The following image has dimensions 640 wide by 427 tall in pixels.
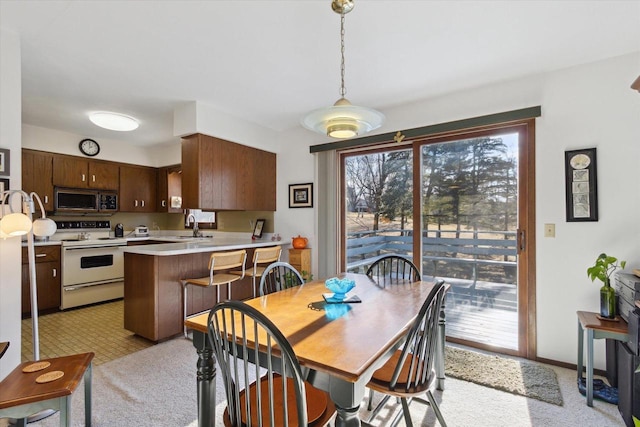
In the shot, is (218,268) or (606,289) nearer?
(606,289)

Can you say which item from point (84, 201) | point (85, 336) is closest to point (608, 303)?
point (85, 336)

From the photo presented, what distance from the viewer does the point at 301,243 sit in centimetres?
402

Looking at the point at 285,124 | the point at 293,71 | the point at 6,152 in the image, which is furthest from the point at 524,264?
the point at 6,152

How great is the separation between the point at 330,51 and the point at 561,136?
205 centimetres

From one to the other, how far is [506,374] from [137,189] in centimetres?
581

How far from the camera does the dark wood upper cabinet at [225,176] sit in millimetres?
3561

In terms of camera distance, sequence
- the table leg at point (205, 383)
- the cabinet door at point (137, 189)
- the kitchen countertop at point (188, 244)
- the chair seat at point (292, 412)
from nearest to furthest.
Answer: the chair seat at point (292, 412) → the table leg at point (205, 383) → the kitchen countertop at point (188, 244) → the cabinet door at point (137, 189)

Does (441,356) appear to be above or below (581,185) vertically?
below

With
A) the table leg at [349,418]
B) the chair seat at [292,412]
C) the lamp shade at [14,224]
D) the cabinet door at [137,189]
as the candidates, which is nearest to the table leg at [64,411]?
the chair seat at [292,412]

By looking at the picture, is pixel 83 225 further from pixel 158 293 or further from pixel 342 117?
pixel 342 117

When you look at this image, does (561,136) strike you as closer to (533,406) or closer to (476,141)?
(476,141)

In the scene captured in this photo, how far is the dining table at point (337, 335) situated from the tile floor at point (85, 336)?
6.34ft

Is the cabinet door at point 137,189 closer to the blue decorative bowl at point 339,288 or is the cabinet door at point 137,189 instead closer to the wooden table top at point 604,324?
the blue decorative bowl at point 339,288

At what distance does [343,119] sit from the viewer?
1.75 meters
